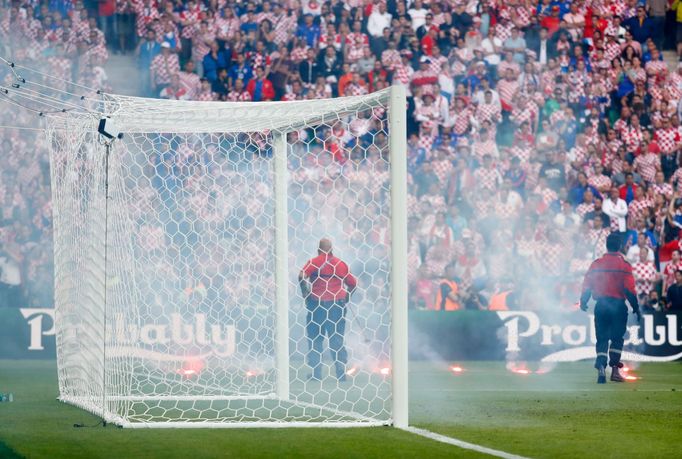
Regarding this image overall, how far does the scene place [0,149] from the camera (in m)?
17.2

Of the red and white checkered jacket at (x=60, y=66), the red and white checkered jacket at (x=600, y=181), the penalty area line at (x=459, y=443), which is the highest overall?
the red and white checkered jacket at (x=60, y=66)

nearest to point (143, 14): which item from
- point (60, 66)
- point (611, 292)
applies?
point (60, 66)

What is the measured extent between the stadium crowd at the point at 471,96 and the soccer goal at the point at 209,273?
1.74m

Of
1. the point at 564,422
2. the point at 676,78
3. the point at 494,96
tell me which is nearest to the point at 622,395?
the point at 564,422

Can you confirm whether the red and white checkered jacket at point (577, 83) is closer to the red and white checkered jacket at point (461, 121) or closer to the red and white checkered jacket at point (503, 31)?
the red and white checkered jacket at point (503, 31)

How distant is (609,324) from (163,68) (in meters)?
9.46

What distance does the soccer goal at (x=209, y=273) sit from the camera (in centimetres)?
884

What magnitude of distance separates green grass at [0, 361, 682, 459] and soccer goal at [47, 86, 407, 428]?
1.31 ft

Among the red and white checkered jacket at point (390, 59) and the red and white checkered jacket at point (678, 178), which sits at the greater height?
the red and white checkered jacket at point (390, 59)

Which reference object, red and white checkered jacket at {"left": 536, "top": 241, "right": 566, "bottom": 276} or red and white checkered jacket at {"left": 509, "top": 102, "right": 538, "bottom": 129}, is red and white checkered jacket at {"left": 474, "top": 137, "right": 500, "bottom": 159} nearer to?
red and white checkered jacket at {"left": 509, "top": 102, "right": 538, "bottom": 129}

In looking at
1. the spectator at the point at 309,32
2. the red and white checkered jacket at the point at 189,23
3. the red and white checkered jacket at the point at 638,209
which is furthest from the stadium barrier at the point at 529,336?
the red and white checkered jacket at the point at 189,23

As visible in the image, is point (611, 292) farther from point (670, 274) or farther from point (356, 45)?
point (356, 45)

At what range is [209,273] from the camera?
1512cm

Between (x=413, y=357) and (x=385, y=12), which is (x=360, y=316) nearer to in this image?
(x=413, y=357)
